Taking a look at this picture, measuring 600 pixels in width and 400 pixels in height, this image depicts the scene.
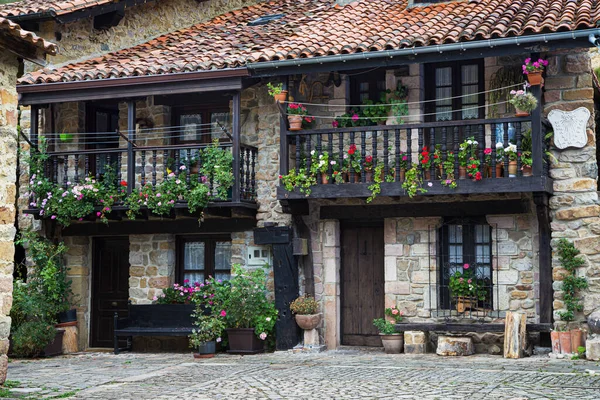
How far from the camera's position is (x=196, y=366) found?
37.7ft

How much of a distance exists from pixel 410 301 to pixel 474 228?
4.54 feet

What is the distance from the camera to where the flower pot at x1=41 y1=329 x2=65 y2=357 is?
13.3 metres

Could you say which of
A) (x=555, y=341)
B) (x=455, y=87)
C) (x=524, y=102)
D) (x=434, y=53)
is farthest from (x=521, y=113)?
(x=555, y=341)

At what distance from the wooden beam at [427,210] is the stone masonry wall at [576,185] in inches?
22.3

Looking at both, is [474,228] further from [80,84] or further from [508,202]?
[80,84]

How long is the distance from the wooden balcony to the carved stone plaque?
4.39 meters

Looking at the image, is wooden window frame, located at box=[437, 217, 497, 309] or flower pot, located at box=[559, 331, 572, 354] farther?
wooden window frame, located at box=[437, 217, 497, 309]

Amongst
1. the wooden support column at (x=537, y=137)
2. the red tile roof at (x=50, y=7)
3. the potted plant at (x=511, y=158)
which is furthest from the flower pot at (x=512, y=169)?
the red tile roof at (x=50, y=7)

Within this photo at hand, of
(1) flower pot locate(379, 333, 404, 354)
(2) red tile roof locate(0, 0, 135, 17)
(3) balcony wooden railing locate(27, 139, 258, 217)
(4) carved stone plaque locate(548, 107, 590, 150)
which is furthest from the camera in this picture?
(2) red tile roof locate(0, 0, 135, 17)

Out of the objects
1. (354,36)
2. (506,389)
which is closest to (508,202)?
(354,36)

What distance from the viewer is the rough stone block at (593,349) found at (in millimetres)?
10984

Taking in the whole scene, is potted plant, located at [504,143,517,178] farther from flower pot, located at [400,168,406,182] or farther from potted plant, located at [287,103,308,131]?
potted plant, located at [287,103,308,131]

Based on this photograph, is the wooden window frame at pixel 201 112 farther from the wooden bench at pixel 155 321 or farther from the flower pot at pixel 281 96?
the wooden bench at pixel 155 321

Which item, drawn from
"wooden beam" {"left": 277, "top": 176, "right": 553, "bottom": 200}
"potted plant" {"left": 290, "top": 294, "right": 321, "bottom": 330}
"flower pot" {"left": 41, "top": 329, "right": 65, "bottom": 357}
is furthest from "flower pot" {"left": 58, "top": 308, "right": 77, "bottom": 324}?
"wooden beam" {"left": 277, "top": 176, "right": 553, "bottom": 200}
